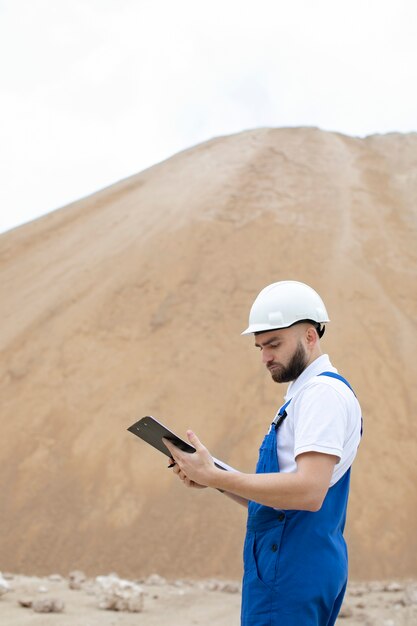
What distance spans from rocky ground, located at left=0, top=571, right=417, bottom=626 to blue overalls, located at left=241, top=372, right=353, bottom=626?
419 cm

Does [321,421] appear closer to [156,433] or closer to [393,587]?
[156,433]

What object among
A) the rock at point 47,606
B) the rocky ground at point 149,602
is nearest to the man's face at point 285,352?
the rocky ground at point 149,602

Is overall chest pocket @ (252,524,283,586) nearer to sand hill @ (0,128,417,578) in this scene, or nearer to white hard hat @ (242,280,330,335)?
white hard hat @ (242,280,330,335)

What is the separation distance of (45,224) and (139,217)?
12.3ft

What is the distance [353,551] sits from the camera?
32.2 feet

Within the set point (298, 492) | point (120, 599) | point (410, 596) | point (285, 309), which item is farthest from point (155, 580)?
point (298, 492)

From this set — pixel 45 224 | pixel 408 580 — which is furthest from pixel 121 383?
pixel 45 224

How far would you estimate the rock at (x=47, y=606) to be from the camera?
6430mm

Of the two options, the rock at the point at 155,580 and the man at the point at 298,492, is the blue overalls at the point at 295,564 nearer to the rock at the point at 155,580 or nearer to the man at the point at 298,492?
the man at the point at 298,492

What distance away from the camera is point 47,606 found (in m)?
6.45

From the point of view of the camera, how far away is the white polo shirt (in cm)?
228

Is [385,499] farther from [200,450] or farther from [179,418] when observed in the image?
[200,450]

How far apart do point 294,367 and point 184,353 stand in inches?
402

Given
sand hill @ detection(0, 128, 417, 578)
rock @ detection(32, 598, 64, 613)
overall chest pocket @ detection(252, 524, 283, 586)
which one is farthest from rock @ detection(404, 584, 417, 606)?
overall chest pocket @ detection(252, 524, 283, 586)
